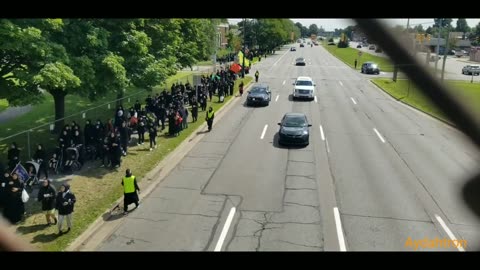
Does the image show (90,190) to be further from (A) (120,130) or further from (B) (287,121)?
(B) (287,121)

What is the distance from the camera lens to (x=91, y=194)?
14578 mm

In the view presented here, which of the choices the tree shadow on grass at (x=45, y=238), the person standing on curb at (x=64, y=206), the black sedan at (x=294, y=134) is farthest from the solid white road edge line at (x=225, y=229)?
the black sedan at (x=294, y=134)

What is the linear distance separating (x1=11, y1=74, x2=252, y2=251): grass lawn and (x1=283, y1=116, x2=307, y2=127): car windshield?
5540mm

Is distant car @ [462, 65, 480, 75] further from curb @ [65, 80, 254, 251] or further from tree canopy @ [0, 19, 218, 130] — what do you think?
tree canopy @ [0, 19, 218, 130]

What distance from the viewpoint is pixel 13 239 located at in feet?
4.24

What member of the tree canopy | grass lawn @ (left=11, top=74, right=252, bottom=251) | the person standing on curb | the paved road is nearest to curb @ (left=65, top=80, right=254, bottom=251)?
grass lawn @ (left=11, top=74, right=252, bottom=251)

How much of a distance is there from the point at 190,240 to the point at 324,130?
15.8 metres

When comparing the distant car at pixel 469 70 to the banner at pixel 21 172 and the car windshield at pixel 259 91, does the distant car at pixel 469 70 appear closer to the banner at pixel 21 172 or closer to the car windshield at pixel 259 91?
the banner at pixel 21 172

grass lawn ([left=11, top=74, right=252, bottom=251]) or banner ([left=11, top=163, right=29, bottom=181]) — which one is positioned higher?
banner ([left=11, top=163, right=29, bottom=181])

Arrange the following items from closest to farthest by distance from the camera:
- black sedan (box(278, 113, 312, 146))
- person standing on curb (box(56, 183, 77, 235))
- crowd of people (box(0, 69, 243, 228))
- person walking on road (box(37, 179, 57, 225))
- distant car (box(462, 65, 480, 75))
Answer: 1. distant car (box(462, 65, 480, 75))
2. person standing on curb (box(56, 183, 77, 235))
3. person walking on road (box(37, 179, 57, 225))
4. crowd of people (box(0, 69, 243, 228))
5. black sedan (box(278, 113, 312, 146))

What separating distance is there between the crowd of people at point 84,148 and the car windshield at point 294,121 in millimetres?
4385

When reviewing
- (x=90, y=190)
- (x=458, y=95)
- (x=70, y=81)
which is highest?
(x=458, y=95)

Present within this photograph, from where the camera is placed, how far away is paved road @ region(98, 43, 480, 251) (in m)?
11.4
